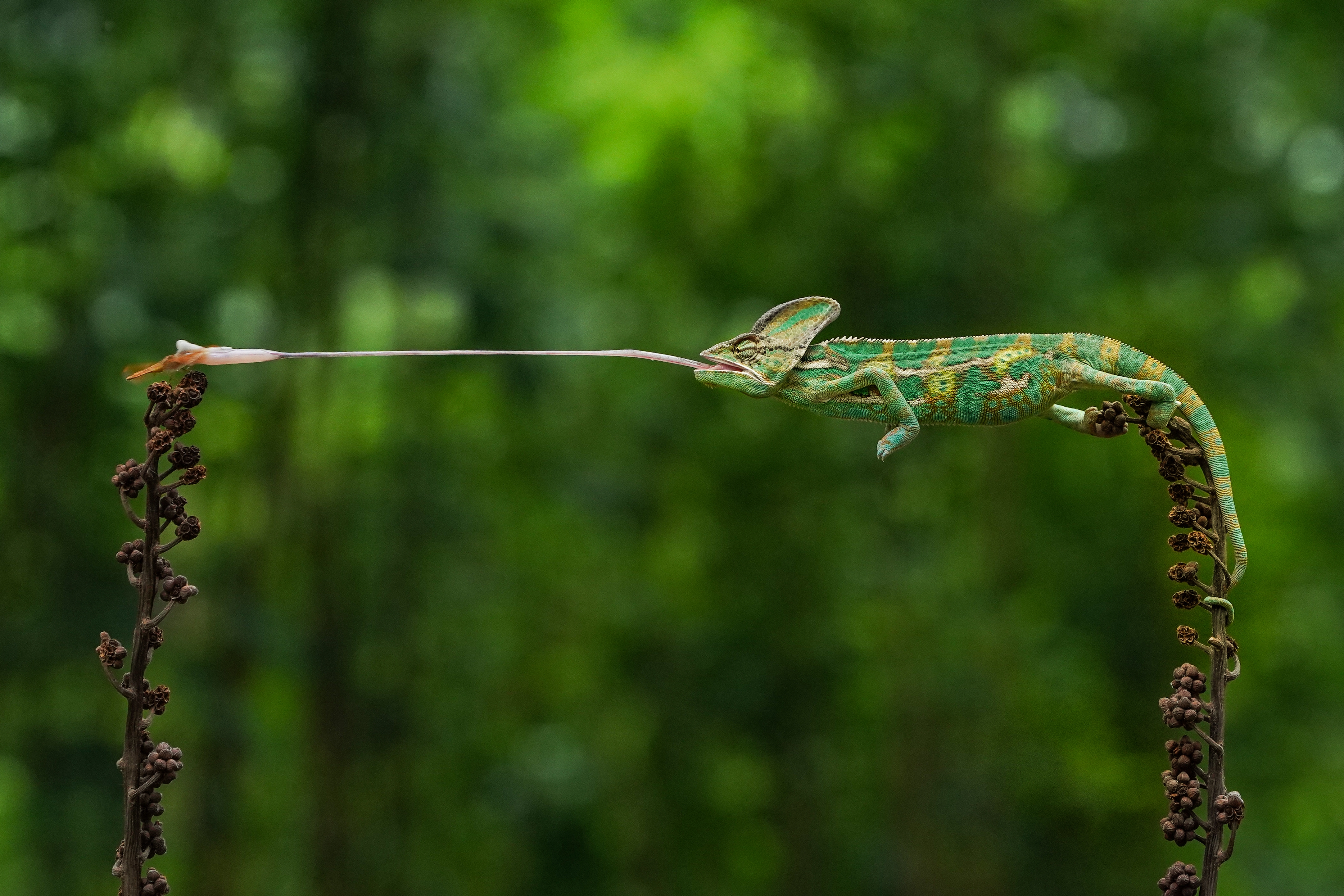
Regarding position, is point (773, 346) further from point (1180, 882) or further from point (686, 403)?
point (686, 403)

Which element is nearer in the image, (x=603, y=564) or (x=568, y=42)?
(x=568, y=42)

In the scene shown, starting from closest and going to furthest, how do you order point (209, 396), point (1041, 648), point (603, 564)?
point (209, 396) → point (1041, 648) → point (603, 564)

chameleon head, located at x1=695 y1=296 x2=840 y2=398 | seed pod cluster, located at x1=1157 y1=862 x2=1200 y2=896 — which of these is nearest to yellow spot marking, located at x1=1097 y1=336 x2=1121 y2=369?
chameleon head, located at x1=695 y1=296 x2=840 y2=398

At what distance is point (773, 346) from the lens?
2.96 m

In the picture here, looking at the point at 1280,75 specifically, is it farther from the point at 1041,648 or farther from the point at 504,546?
the point at 504,546

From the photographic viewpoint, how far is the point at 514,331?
34.5 feet

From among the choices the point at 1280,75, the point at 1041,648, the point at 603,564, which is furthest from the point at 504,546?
the point at 1280,75

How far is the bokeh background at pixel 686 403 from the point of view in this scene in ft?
32.7

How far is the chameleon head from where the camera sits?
2867 millimetres

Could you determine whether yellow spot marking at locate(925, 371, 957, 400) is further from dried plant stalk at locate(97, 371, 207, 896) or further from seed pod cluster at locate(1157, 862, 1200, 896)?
dried plant stalk at locate(97, 371, 207, 896)

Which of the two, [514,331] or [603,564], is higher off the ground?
[514,331]

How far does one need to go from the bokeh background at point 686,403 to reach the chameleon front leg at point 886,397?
7.10 metres

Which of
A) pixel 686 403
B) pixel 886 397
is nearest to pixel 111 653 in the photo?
pixel 886 397

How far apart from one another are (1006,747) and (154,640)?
10591mm
